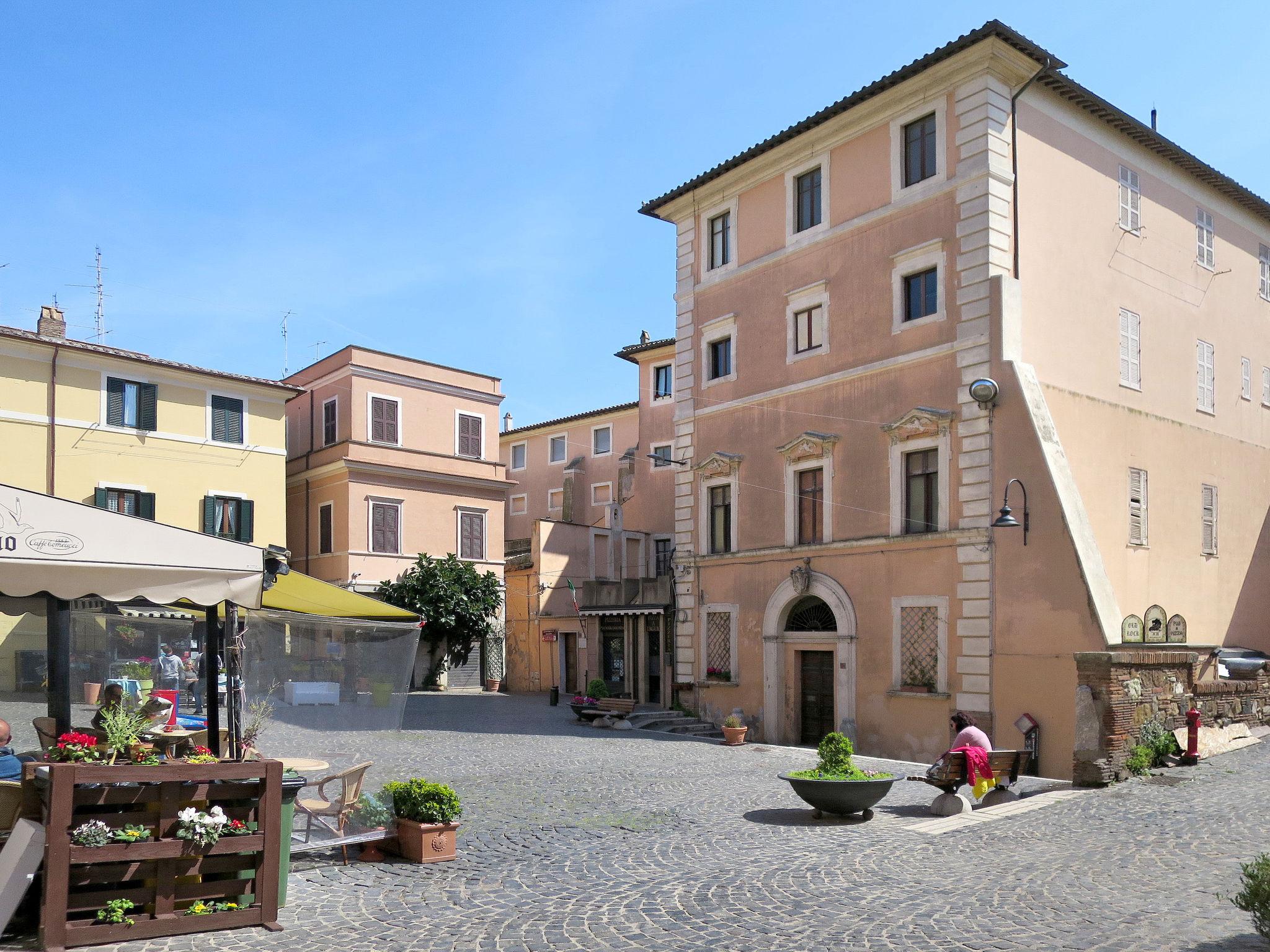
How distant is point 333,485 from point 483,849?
26.5 meters

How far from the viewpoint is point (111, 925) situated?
6.95m

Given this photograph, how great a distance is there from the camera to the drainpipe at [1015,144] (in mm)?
20109

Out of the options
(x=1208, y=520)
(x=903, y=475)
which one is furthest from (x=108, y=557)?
(x=1208, y=520)

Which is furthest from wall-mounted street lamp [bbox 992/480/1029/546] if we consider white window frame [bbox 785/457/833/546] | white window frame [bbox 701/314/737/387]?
white window frame [bbox 701/314/737/387]

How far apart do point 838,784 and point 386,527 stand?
25.7 meters

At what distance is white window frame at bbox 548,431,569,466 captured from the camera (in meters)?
45.1

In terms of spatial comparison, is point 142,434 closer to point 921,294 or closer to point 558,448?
point 558,448

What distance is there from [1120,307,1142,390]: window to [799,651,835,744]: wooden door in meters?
8.36

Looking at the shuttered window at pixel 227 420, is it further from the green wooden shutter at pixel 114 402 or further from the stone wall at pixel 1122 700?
the stone wall at pixel 1122 700

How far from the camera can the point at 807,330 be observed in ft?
78.0

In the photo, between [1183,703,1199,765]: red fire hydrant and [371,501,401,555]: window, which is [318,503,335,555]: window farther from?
[1183,703,1199,765]: red fire hydrant

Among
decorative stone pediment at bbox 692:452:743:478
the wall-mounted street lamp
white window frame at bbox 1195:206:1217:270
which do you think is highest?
white window frame at bbox 1195:206:1217:270

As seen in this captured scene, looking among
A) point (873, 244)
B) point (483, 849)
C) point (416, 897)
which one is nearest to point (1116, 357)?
point (873, 244)

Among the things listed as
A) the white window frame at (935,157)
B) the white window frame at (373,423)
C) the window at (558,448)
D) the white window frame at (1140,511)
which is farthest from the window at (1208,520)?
the window at (558,448)
